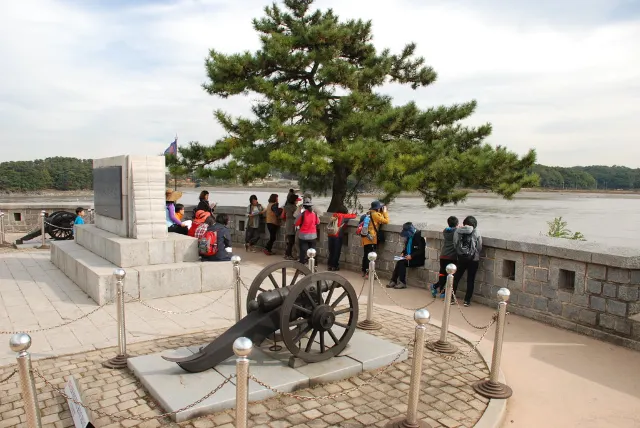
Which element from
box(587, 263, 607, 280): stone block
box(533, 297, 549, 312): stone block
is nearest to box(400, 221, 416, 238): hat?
box(533, 297, 549, 312): stone block

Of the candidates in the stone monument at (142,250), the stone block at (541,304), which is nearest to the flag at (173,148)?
the stone monument at (142,250)

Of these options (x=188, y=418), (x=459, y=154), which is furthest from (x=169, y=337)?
(x=459, y=154)

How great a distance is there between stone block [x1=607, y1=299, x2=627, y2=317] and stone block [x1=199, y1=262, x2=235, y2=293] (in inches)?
217

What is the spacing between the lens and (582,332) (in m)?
6.16

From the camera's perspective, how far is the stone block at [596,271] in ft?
19.5

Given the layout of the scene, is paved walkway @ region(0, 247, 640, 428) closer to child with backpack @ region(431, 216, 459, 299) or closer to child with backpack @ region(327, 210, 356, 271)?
child with backpack @ region(431, 216, 459, 299)

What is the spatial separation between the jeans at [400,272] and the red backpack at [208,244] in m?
3.18

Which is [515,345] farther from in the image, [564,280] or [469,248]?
[469,248]

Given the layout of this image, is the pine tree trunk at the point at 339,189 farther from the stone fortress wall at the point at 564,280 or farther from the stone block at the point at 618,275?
the stone block at the point at 618,275

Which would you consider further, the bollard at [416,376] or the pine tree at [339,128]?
the pine tree at [339,128]

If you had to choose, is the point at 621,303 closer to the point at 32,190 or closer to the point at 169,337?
the point at 169,337

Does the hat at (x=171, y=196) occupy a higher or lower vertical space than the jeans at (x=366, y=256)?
higher

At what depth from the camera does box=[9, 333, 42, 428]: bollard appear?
2.93 meters

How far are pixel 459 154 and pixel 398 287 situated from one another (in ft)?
18.2
